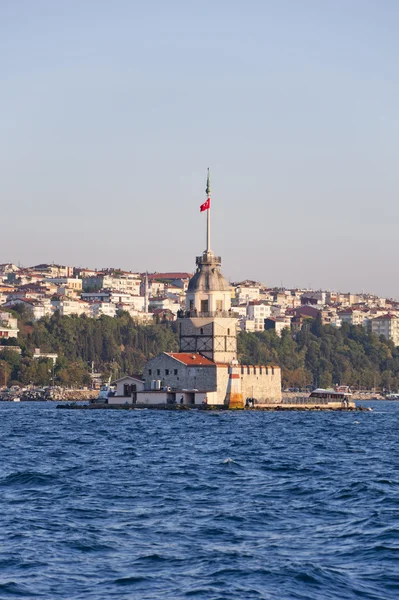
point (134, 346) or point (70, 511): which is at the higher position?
point (134, 346)

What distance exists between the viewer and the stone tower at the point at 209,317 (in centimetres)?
10231

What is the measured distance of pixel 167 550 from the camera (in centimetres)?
2470

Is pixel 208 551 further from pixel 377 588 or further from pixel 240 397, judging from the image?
pixel 240 397

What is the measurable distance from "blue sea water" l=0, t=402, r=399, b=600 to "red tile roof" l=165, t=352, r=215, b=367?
44.5m

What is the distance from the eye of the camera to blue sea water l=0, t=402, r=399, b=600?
2209cm

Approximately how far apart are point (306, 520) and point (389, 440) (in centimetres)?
3396

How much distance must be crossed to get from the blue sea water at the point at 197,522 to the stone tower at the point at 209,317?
1964 inches

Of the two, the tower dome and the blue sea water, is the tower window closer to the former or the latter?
the tower dome

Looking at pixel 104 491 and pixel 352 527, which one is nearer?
pixel 352 527

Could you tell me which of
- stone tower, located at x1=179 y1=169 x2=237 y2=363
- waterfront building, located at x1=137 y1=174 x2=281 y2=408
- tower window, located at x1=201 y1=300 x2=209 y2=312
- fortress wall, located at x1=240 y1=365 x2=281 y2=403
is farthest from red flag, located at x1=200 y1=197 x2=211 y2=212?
fortress wall, located at x1=240 y1=365 x2=281 y2=403

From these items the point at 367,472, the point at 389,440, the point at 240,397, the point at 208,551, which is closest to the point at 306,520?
the point at 208,551

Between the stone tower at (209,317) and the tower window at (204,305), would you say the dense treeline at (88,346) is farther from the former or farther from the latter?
the tower window at (204,305)

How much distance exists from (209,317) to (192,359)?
17.0 ft

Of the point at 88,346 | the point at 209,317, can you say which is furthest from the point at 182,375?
the point at 88,346
